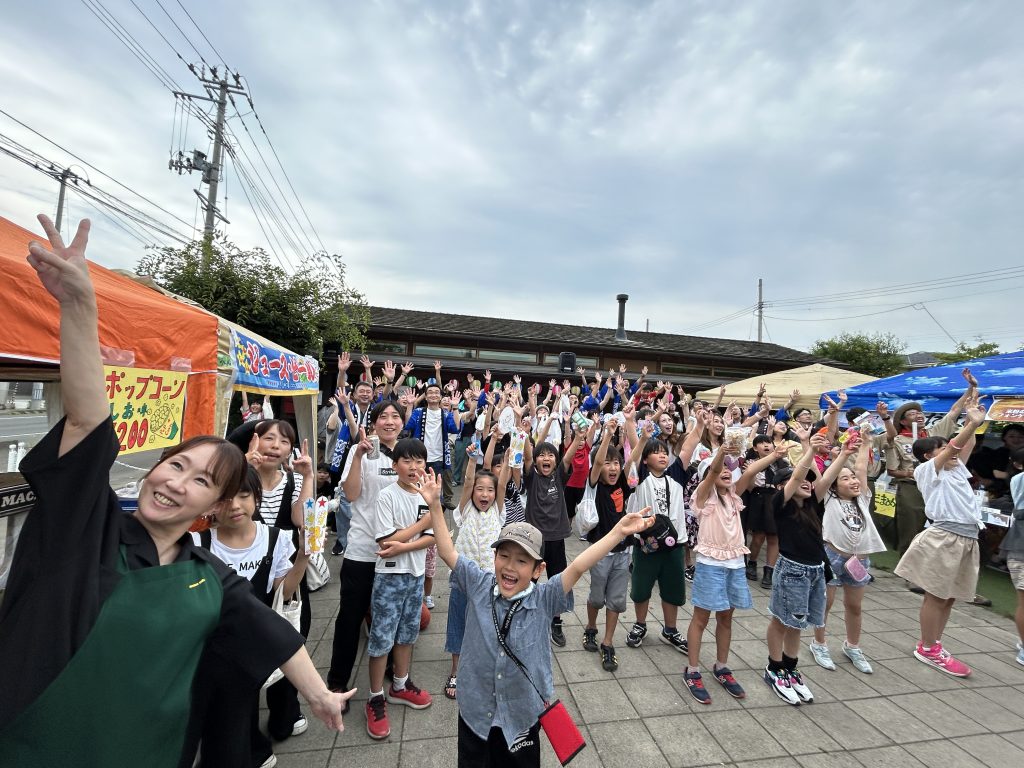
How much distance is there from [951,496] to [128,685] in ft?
21.3

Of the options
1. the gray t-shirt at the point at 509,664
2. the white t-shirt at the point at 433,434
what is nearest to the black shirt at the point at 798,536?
the gray t-shirt at the point at 509,664

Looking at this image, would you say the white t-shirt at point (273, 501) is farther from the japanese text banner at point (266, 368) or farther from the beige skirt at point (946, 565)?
the beige skirt at point (946, 565)

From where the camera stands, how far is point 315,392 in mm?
6531

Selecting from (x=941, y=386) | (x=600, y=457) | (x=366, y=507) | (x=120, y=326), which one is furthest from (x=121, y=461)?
(x=941, y=386)

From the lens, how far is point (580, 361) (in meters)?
17.7

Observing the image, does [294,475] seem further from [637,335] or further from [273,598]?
[637,335]

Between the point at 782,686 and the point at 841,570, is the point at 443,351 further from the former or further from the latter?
the point at 782,686

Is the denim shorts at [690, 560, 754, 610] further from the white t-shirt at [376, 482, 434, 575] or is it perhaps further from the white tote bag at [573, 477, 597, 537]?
the white t-shirt at [376, 482, 434, 575]

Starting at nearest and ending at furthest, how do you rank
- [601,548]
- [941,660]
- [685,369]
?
[601,548], [941,660], [685,369]

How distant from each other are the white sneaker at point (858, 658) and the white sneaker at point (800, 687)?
801mm

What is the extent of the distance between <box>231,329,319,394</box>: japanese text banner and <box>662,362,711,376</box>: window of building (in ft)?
52.0

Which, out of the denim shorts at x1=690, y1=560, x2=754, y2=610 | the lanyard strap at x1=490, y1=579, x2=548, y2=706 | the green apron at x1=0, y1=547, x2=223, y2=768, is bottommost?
the denim shorts at x1=690, y1=560, x2=754, y2=610

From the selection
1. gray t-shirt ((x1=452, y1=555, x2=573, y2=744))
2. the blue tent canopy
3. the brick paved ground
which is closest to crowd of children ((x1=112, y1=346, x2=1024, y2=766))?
gray t-shirt ((x1=452, y1=555, x2=573, y2=744))

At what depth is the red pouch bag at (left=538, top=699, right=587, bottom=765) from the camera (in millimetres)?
1826
